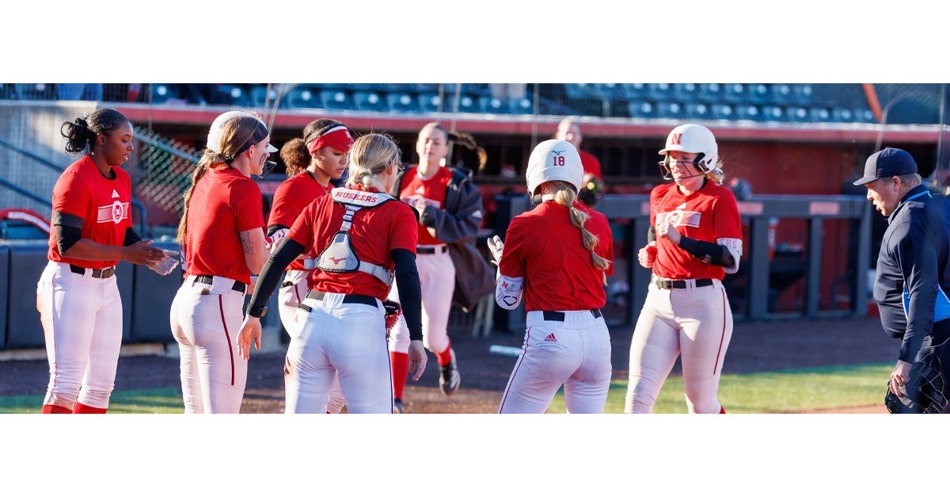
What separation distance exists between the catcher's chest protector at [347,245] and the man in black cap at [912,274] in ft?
7.22

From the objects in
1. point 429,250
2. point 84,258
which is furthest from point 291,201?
point 429,250

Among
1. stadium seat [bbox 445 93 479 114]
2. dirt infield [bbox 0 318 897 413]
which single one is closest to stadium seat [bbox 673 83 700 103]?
stadium seat [bbox 445 93 479 114]

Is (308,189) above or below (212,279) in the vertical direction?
above

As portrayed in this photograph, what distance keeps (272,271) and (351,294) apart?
35 cm

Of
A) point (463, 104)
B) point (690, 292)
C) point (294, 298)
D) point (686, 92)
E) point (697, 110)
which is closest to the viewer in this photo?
point (690, 292)

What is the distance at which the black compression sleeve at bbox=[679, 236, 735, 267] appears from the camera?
202 inches

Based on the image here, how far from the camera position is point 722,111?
1628cm

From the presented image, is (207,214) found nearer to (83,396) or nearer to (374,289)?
(374,289)

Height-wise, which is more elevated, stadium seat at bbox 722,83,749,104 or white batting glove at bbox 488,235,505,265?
stadium seat at bbox 722,83,749,104

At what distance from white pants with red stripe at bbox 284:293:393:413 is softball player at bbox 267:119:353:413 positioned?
1.02 m

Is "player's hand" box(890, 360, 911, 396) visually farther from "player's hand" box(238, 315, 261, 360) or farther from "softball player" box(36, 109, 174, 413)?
"softball player" box(36, 109, 174, 413)

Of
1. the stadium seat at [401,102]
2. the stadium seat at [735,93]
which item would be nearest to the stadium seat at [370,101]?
the stadium seat at [401,102]

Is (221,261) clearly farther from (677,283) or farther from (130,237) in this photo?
(677,283)

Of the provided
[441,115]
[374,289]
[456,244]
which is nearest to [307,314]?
[374,289]
